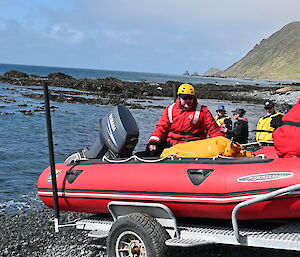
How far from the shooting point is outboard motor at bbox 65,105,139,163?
5.45 metres

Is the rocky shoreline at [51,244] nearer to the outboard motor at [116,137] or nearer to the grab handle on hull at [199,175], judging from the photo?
the outboard motor at [116,137]

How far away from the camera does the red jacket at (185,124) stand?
229 inches

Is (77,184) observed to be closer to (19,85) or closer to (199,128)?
(199,128)

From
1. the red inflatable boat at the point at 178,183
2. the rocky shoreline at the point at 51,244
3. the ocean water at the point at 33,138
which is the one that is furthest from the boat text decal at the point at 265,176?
the ocean water at the point at 33,138

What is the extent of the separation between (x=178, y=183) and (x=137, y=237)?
2.56 ft

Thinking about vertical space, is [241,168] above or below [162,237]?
above

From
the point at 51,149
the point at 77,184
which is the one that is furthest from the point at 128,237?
the point at 51,149

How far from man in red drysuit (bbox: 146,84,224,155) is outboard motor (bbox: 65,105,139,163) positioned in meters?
0.41

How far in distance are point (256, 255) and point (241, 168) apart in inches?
63.6

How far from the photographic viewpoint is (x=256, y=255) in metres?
5.17

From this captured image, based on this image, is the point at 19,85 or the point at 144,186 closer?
the point at 144,186

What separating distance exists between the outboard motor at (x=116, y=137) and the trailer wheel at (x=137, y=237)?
116 centimetres

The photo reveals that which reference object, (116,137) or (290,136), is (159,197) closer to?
(116,137)

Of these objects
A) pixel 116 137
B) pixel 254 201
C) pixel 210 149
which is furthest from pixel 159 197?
pixel 116 137
